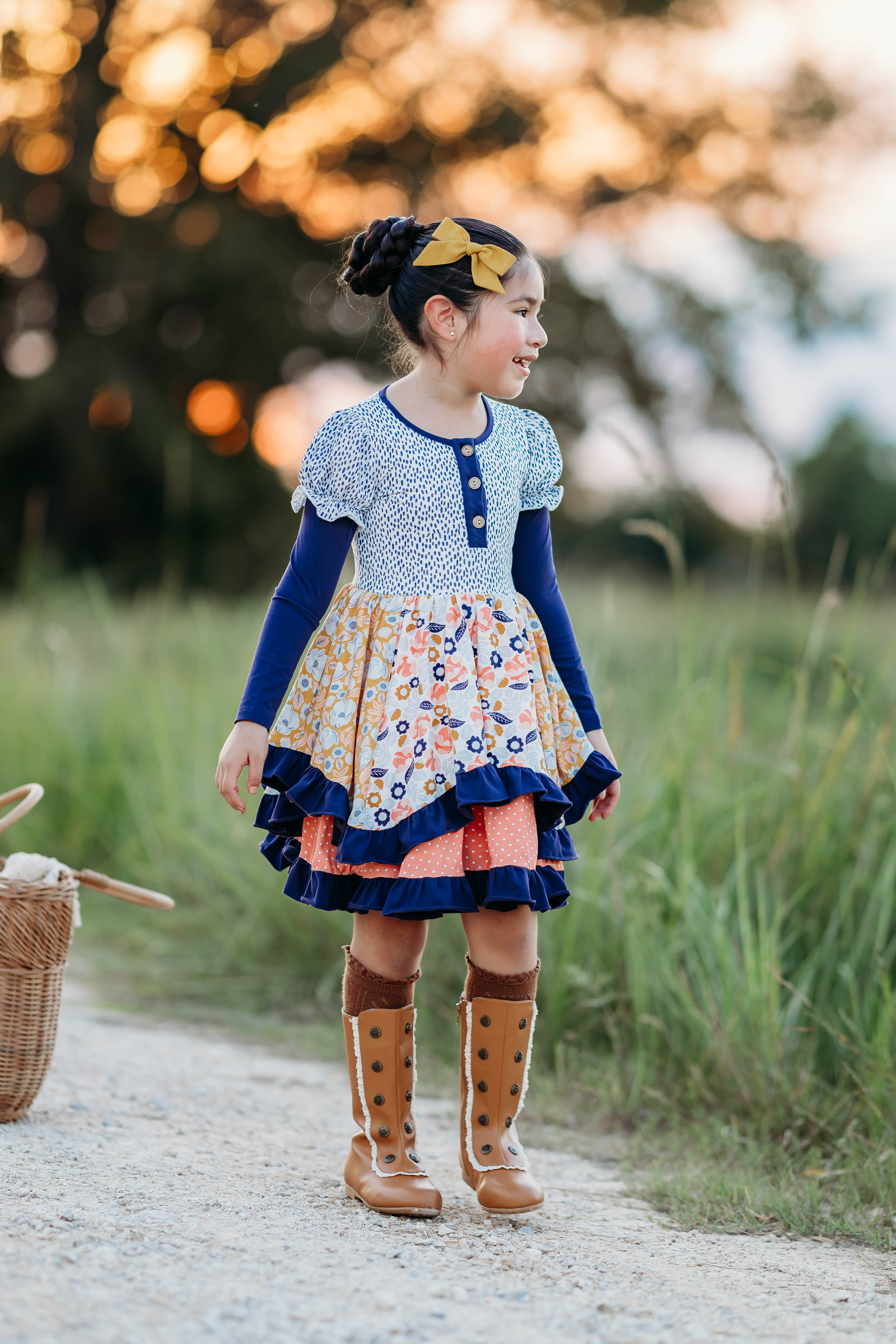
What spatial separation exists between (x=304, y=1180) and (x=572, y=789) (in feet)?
2.65

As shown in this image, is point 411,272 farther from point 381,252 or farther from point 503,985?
point 503,985

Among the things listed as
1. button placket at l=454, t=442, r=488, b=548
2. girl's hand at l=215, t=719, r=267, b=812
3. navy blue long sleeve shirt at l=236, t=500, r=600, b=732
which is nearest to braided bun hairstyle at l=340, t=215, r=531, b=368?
button placket at l=454, t=442, r=488, b=548

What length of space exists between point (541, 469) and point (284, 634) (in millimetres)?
538

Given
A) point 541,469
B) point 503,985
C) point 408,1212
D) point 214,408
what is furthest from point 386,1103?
point 214,408

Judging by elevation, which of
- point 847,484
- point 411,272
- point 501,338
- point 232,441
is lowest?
point 232,441

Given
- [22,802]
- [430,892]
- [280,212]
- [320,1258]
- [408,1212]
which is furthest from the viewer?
[280,212]

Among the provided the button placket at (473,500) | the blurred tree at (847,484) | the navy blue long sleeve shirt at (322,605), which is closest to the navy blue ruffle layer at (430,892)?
the navy blue long sleeve shirt at (322,605)

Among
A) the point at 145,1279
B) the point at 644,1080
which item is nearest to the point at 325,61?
the point at 644,1080

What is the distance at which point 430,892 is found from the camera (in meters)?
1.85

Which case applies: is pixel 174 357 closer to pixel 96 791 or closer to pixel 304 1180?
pixel 96 791

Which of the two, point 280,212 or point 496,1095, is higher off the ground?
point 280,212

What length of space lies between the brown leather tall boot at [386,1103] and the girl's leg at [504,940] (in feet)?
0.50

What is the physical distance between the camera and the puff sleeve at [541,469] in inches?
86.2

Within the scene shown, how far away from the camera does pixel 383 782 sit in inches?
75.0
